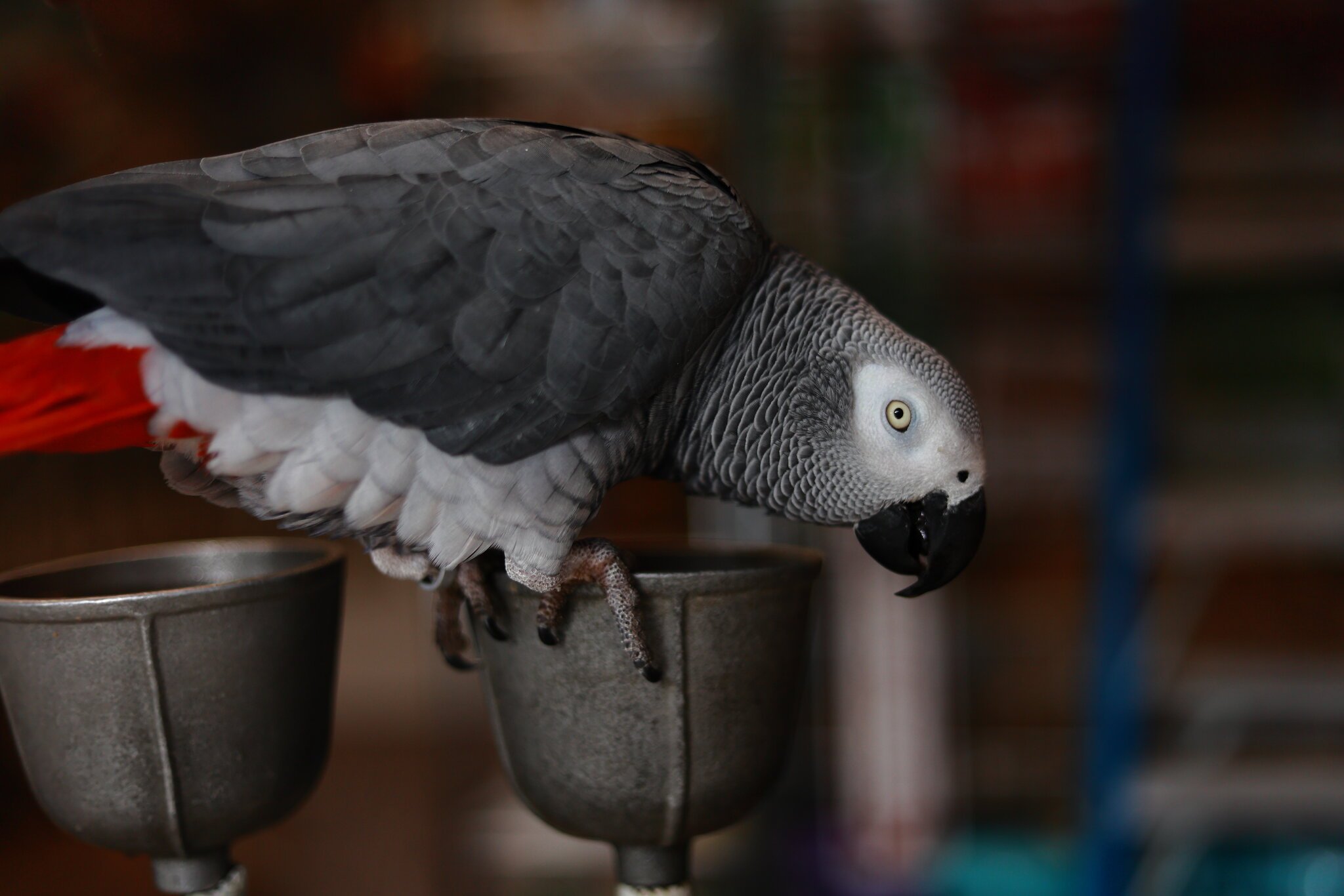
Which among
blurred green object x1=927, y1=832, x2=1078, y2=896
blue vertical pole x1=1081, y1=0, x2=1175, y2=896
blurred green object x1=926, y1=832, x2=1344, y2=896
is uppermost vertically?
blue vertical pole x1=1081, y1=0, x2=1175, y2=896

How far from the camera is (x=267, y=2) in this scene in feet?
5.26

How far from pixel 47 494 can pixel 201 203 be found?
77 centimetres

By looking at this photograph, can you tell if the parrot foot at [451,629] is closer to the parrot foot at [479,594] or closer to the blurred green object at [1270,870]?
the parrot foot at [479,594]

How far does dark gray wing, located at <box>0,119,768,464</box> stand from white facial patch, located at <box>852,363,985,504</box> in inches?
4.8

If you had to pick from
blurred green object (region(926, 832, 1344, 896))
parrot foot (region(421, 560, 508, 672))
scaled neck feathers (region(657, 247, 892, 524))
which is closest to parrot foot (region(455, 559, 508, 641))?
parrot foot (region(421, 560, 508, 672))

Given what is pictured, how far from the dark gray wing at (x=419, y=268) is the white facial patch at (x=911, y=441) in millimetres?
121

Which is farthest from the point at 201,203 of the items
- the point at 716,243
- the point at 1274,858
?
the point at 1274,858

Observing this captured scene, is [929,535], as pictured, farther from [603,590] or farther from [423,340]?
[423,340]

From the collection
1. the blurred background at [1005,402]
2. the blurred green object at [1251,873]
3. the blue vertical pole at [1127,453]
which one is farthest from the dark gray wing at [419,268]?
the blurred green object at [1251,873]

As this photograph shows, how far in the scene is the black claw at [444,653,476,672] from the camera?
2.14ft

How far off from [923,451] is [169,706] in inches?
17.5

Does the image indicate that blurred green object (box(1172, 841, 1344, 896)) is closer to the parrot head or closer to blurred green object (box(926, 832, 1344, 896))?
blurred green object (box(926, 832, 1344, 896))

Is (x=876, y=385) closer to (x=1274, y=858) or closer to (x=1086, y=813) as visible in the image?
(x=1086, y=813)

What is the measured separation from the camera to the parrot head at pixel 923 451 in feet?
2.02
